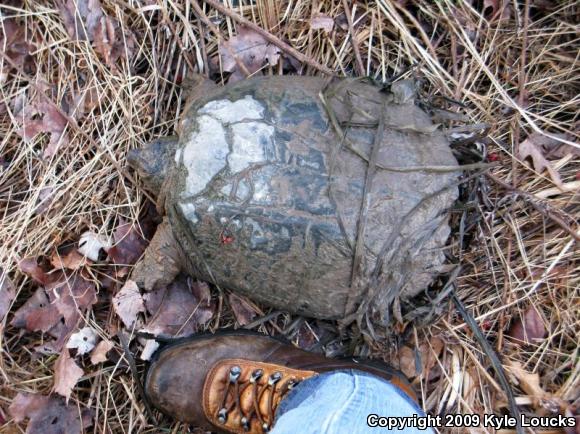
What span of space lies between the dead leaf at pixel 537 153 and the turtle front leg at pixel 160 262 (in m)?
1.62

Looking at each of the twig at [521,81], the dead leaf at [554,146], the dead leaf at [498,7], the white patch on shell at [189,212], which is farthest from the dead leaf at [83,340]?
the dead leaf at [498,7]

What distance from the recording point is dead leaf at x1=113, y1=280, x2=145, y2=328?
2.41m

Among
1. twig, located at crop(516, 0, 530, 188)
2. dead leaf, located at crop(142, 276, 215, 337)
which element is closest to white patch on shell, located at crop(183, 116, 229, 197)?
dead leaf, located at crop(142, 276, 215, 337)

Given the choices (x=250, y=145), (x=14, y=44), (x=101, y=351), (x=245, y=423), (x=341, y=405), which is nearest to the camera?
(x=341, y=405)

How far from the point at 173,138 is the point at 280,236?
681 mm

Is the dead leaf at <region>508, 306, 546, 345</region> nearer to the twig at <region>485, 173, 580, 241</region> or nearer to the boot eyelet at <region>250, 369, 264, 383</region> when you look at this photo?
the twig at <region>485, 173, 580, 241</region>

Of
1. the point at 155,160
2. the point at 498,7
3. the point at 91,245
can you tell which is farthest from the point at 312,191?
the point at 498,7

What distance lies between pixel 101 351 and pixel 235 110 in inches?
49.9

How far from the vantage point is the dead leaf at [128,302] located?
241 cm

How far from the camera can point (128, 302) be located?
242 centimetres

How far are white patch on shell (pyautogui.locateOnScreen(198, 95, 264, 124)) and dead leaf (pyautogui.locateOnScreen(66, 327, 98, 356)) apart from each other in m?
1.16

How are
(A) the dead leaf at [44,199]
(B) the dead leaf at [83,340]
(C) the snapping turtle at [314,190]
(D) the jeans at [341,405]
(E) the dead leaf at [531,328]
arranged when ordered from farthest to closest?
1. (A) the dead leaf at [44,199]
2. (B) the dead leaf at [83,340]
3. (E) the dead leaf at [531,328]
4. (C) the snapping turtle at [314,190]
5. (D) the jeans at [341,405]

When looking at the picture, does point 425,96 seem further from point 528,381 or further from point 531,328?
point 528,381

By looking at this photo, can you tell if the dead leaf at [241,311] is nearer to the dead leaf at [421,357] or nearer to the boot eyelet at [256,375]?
the boot eyelet at [256,375]
